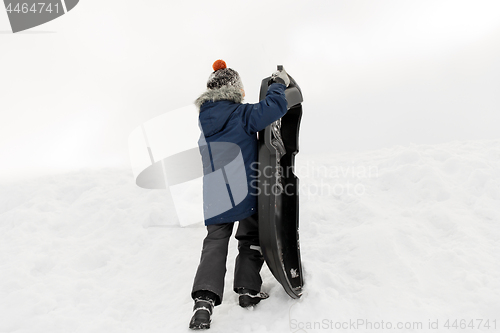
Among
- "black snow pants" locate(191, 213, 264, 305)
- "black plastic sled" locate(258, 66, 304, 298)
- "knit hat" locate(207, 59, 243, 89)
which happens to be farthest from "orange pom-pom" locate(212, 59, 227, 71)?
"black snow pants" locate(191, 213, 264, 305)

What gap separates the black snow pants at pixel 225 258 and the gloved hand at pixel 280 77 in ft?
3.39

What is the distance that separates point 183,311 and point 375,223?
204cm

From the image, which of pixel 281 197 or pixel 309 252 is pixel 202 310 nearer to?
pixel 281 197

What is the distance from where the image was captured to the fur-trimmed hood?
244cm

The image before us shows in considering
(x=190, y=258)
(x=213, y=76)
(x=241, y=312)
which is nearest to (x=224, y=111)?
(x=213, y=76)

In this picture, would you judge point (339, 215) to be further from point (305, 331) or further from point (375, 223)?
point (305, 331)

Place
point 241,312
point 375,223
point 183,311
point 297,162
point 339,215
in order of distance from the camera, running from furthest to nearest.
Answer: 1. point 297,162
2. point 339,215
3. point 375,223
4. point 183,311
5. point 241,312

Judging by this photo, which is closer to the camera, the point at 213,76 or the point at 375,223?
the point at 213,76

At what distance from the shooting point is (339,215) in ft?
12.4

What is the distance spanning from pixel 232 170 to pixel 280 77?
0.78 meters

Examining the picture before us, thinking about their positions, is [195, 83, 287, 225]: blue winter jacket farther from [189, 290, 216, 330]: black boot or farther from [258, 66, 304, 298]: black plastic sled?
[189, 290, 216, 330]: black boot

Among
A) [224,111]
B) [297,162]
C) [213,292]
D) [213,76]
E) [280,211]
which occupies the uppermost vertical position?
[213,76]

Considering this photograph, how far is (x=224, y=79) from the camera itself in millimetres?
2555

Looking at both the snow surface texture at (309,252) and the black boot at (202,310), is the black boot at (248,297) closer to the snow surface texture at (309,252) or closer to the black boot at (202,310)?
the snow surface texture at (309,252)
